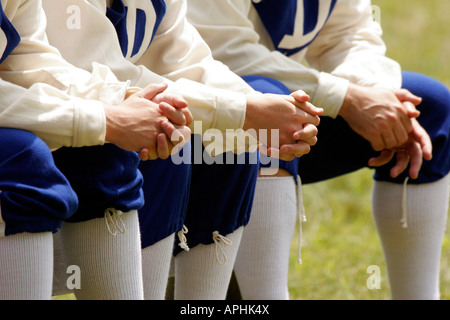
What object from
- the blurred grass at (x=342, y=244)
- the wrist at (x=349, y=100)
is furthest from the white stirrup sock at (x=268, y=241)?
the blurred grass at (x=342, y=244)

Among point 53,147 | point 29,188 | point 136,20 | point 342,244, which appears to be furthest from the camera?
point 342,244

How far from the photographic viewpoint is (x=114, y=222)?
1.44 m

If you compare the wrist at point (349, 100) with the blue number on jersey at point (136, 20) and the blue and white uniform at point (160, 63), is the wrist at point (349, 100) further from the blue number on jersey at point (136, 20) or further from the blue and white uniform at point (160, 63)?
the blue number on jersey at point (136, 20)

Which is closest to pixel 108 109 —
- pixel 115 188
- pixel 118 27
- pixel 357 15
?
pixel 115 188

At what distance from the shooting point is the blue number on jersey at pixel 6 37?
1.35 m

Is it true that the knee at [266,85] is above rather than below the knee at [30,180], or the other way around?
below

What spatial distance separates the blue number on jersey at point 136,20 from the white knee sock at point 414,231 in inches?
26.7

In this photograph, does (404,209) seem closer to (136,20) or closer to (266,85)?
(266,85)

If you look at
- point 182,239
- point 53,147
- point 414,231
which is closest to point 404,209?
point 414,231

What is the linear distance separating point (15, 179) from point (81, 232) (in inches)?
9.2

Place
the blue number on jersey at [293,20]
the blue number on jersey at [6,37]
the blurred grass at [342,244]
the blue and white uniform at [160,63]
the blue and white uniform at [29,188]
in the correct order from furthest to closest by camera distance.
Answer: the blurred grass at [342,244] → the blue number on jersey at [293,20] → the blue and white uniform at [160,63] → the blue number on jersey at [6,37] → the blue and white uniform at [29,188]

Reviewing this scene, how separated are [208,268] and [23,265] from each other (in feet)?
1.62

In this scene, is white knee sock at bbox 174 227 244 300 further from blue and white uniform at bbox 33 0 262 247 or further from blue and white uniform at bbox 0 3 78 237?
blue and white uniform at bbox 0 3 78 237

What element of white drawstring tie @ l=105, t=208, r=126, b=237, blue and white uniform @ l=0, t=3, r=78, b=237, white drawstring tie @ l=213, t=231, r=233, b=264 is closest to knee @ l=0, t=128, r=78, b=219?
blue and white uniform @ l=0, t=3, r=78, b=237
